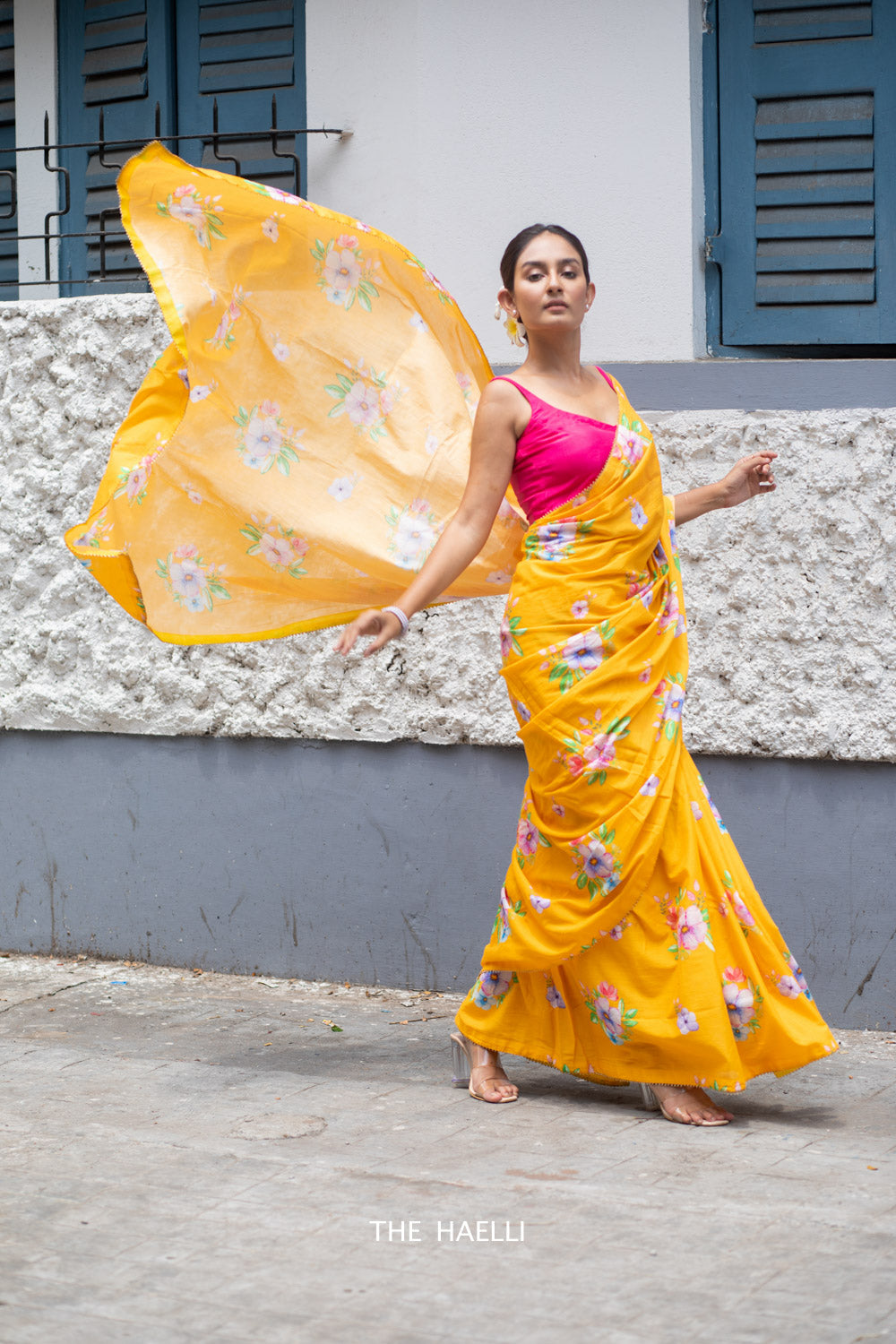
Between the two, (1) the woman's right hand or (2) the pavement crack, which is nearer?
(1) the woman's right hand

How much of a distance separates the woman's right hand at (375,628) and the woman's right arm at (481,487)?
0.70ft

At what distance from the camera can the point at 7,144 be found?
645 centimetres

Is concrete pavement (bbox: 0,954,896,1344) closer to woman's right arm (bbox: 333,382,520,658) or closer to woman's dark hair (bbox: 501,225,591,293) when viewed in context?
woman's right arm (bbox: 333,382,520,658)

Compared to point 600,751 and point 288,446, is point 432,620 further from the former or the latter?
point 600,751

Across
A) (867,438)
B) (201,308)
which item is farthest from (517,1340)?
(867,438)

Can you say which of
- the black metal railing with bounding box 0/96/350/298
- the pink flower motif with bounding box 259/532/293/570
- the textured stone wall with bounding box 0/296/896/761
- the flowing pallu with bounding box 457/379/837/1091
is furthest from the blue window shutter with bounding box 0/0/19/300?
the flowing pallu with bounding box 457/379/837/1091

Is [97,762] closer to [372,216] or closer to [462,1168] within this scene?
[372,216]

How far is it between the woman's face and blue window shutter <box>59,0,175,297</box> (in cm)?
256

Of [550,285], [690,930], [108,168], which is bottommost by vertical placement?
[690,930]

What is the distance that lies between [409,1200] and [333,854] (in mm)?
2070

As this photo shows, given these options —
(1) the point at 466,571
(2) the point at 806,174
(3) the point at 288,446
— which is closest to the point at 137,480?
(3) the point at 288,446

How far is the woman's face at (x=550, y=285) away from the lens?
3682 millimetres

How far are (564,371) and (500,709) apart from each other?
1368mm

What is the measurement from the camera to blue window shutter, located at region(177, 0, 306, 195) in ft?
18.7
